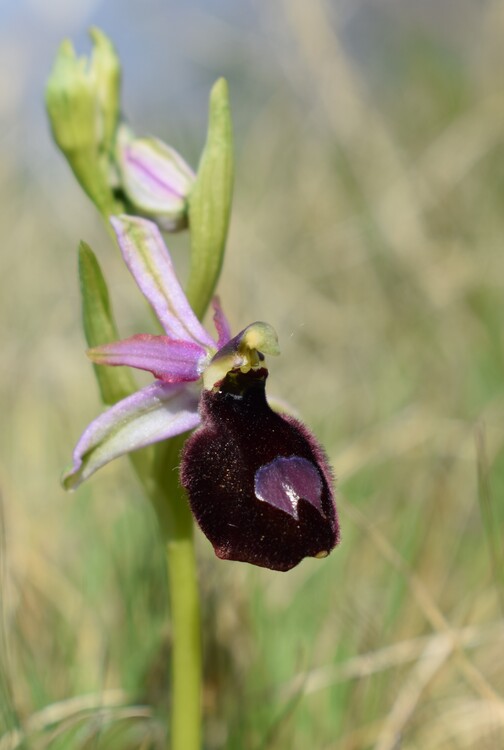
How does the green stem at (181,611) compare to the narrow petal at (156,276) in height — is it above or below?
below

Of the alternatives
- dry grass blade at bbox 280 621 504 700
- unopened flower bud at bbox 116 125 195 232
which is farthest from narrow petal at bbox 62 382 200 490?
dry grass blade at bbox 280 621 504 700

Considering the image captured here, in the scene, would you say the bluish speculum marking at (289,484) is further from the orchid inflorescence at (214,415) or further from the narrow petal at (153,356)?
the narrow petal at (153,356)

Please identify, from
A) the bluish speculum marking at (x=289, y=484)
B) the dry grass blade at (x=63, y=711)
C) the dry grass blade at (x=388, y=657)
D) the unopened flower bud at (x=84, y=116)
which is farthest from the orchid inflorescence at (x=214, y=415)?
the dry grass blade at (x=388, y=657)

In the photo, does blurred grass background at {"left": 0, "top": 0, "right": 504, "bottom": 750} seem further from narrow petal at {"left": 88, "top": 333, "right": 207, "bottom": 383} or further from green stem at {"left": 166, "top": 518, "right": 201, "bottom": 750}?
narrow petal at {"left": 88, "top": 333, "right": 207, "bottom": 383}

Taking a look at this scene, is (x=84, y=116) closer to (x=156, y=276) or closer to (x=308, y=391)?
(x=156, y=276)

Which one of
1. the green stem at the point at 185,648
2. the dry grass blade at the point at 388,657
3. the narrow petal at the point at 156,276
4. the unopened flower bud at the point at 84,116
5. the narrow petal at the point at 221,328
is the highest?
the unopened flower bud at the point at 84,116

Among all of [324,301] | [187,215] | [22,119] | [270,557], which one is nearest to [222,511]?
[270,557]

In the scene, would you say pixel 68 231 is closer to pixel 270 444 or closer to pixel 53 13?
pixel 53 13

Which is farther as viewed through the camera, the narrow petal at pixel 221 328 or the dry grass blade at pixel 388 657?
the dry grass blade at pixel 388 657
